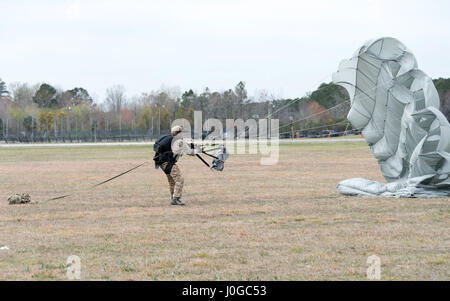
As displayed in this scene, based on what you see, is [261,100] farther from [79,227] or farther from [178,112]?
[79,227]

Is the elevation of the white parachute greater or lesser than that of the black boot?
greater

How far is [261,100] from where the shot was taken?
69.1 metres

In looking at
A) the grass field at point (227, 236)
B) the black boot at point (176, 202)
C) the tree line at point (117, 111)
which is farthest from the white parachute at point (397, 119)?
the tree line at point (117, 111)

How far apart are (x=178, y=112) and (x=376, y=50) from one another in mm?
68732

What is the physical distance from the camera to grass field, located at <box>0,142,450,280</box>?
25.0 ft

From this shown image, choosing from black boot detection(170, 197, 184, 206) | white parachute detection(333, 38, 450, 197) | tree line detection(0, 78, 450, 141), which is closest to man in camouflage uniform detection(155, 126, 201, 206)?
black boot detection(170, 197, 184, 206)

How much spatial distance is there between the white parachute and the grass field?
63 cm

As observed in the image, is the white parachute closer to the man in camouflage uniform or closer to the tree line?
the man in camouflage uniform

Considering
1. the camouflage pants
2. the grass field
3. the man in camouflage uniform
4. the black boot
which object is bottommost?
the grass field

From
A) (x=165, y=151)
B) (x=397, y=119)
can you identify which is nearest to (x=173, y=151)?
(x=165, y=151)

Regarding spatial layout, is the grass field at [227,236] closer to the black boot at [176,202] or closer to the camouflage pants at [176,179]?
the black boot at [176,202]
